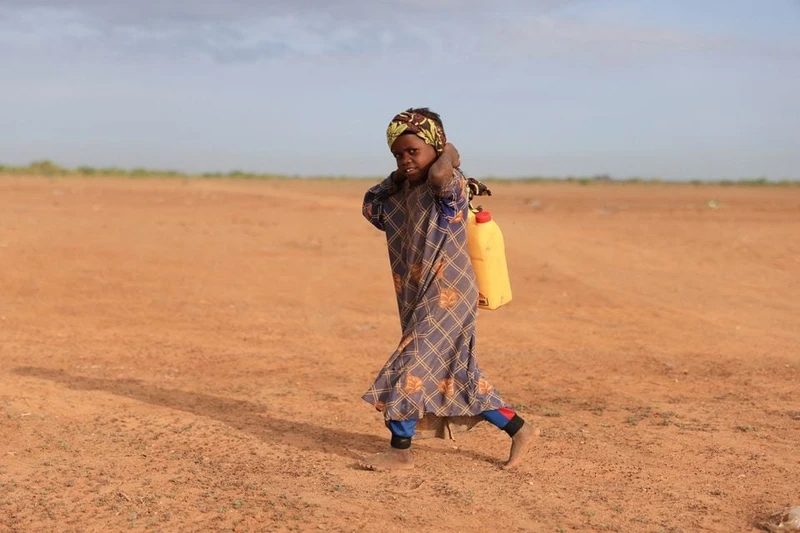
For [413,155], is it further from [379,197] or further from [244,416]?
[244,416]

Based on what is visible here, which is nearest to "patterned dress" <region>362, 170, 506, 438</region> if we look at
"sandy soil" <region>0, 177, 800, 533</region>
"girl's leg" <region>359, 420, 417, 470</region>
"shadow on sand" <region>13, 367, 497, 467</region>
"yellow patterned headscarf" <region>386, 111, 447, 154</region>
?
"girl's leg" <region>359, 420, 417, 470</region>

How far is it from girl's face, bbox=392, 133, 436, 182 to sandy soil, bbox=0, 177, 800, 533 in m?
1.56

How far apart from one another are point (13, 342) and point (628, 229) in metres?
11.5

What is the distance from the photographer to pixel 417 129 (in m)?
4.89

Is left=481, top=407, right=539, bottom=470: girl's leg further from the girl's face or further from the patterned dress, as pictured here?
the girl's face

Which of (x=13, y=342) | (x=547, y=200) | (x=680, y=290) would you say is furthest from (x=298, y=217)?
(x=547, y=200)

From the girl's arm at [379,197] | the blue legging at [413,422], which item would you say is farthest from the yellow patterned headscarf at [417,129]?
the blue legging at [413,422]

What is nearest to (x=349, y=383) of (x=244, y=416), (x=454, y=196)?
(x=244, y=416)

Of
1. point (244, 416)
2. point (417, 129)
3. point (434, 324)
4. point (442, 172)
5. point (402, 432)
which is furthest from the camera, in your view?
point (244, 416)

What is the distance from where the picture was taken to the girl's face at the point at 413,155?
4.91 metres

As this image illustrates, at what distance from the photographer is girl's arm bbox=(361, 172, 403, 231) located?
5.22 m

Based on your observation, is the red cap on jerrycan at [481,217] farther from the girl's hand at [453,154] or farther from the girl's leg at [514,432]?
the girl's leg at [514,432]

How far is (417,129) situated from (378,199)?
55cm

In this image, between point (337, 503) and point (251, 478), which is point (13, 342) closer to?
point (251, 478)
